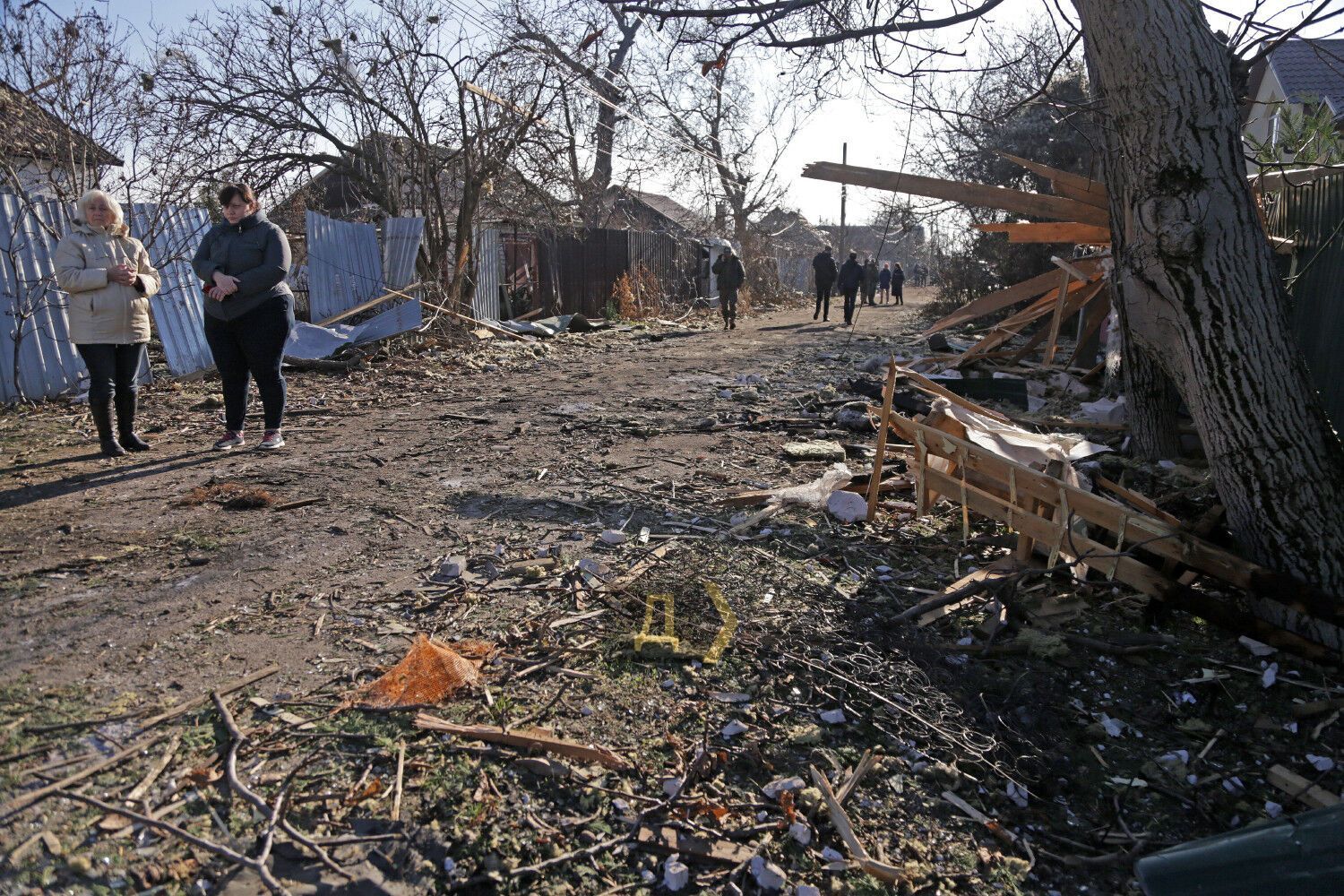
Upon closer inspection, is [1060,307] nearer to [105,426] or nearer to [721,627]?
[721,627]

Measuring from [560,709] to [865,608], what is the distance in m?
1.49

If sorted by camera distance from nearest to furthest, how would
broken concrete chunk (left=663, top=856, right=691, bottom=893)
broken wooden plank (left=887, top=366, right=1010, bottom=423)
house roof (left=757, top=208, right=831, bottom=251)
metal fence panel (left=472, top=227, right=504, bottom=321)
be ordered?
broken concrete chunk (left=663, top=856, right=691, bottom=893) < broken wooden plank (left=887, top=366, right=1010, bottom=423) < metal fence panel (left=472, top=227, right=504, bottom=321) < house roof (left=757, top=208, right=831, bottom=251)

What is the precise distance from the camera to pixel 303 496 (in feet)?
15.2

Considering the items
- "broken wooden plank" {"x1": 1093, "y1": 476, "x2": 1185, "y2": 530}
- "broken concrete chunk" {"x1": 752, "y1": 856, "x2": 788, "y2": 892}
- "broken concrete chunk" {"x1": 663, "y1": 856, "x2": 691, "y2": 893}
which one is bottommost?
"broken concrete chunk" {"x1": 752, "y1": 856, "x2": 788, "y2": 892}

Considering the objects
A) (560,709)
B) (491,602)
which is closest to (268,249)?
(491,602)

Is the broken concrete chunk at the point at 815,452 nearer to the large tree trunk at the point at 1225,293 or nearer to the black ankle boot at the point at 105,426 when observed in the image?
the large tree trunk at the point at 1225,293

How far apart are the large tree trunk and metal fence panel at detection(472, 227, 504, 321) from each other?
36.2 feet

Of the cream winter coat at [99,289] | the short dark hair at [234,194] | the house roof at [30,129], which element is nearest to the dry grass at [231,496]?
the cream winter coat at [99,289]

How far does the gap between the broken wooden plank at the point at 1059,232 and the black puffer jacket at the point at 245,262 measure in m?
5.54

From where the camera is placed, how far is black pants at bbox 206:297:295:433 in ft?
17.6

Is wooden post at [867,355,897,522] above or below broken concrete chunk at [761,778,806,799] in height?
above

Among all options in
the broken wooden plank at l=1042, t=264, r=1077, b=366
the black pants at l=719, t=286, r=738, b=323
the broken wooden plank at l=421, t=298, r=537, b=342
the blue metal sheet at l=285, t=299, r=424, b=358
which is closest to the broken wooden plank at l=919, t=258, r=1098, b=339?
the broken wooden plank at l=1042, t=264, r=1077, b=366

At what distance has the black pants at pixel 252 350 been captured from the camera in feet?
17.6

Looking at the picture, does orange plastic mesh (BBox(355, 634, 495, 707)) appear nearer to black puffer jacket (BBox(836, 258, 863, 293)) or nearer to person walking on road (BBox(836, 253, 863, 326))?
person walking on road (BBox(836, 253, 863, 326))
